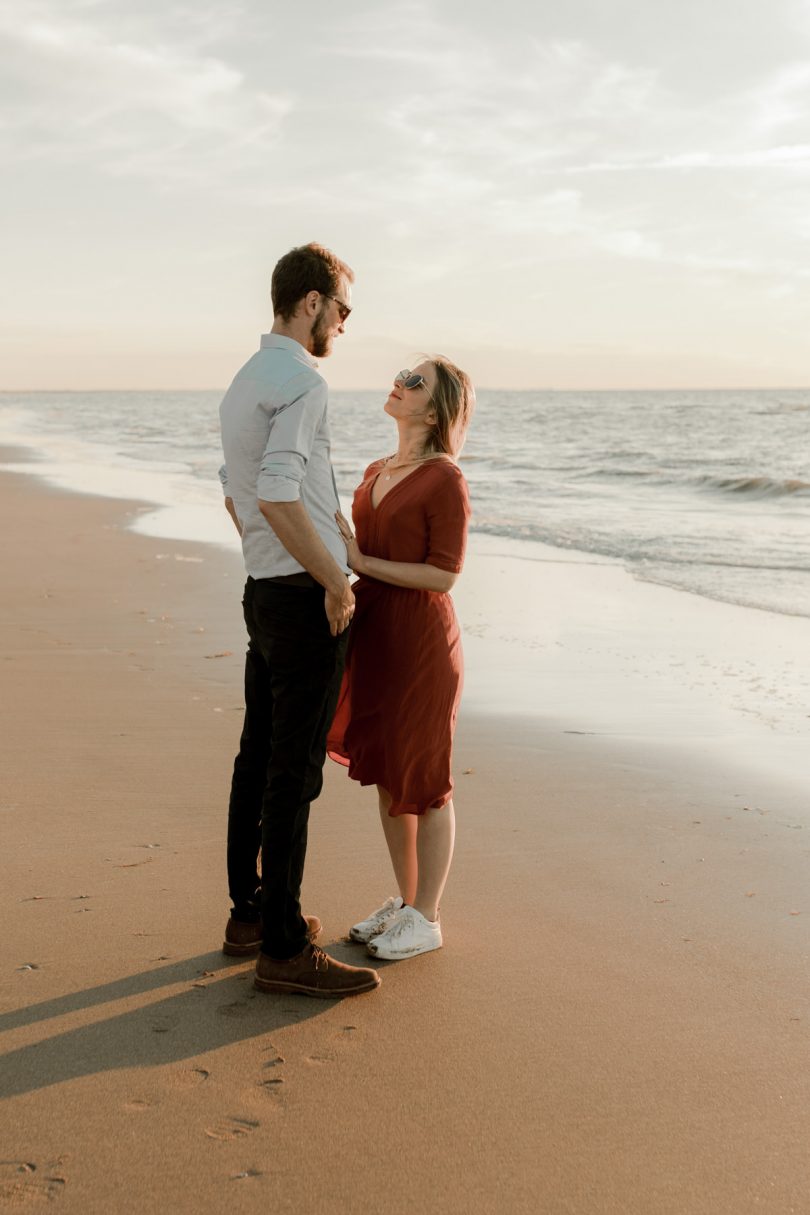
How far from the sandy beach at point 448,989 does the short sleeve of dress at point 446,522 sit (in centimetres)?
117

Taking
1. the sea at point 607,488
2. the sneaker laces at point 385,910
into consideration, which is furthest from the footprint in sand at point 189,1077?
the sea at point 607,488

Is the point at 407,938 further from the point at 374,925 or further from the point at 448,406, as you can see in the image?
the point at 448,406

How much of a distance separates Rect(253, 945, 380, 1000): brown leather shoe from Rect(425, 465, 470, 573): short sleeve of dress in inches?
45.0

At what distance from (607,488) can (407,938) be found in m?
20.5

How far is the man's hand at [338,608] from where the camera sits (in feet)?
9.71

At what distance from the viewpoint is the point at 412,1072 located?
2.71 m

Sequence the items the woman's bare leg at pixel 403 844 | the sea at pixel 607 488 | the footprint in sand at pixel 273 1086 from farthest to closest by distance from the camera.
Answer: the sea at pixel 607 488 → the woman's bare leg at pixel 403 844 → the footprint in sand at pixel 273 1086

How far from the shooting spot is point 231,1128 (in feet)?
8.00

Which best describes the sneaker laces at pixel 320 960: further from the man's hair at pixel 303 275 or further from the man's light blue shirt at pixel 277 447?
the man's hair at pixel 303 275

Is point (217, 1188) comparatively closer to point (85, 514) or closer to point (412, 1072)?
point (412, 1072)

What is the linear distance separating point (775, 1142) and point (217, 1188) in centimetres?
119

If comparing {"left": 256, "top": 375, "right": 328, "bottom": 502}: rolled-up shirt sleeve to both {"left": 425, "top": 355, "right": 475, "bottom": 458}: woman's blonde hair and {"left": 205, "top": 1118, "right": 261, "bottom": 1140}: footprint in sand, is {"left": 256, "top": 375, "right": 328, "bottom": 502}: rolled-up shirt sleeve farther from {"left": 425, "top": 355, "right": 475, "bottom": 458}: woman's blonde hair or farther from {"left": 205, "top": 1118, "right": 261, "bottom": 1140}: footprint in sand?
{"left": 205, "top": 1118, "right": 261, "bottom": 1140}: footprint in sand

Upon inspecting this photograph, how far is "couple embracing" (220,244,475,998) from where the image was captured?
297 cm

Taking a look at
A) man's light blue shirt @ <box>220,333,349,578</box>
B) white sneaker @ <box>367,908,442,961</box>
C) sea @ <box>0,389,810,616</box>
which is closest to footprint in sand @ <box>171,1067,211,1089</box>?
white sneaker @ <box>367,908,442,961</box>
